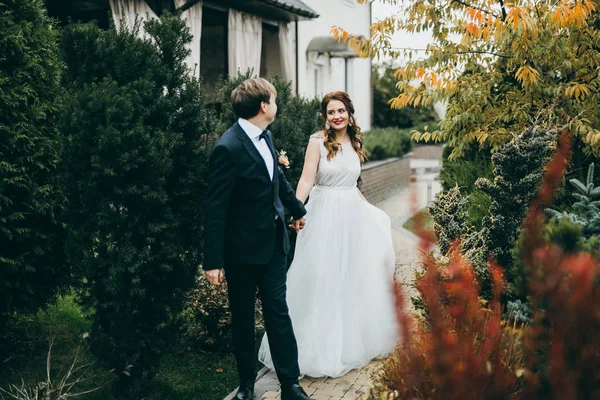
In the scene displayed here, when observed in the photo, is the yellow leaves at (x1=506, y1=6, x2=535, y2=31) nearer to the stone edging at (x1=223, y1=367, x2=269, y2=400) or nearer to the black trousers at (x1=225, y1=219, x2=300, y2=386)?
the black trousers at (x1=225, y1=219, x2=300, y2=386)

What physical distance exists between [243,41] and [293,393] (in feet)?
27.7

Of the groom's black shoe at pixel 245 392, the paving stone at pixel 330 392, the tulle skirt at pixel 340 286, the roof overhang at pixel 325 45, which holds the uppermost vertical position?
the roof overhang at pixel 325 45

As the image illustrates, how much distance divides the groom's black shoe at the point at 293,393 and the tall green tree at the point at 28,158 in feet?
5.86

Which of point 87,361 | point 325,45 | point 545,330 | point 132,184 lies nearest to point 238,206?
point 132,184

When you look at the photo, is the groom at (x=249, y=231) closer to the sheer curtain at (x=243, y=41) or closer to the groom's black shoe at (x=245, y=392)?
the groom's black shoe at (x=245, y=392)

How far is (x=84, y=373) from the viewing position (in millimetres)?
4449

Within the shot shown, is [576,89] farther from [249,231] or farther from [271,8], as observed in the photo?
[271,8]

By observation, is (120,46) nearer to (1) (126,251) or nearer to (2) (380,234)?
(1) (126,251)

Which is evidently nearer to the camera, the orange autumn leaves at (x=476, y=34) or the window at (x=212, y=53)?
the orange autumn leaves at (x=476, y=34)

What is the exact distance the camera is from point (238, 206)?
3.76 metres

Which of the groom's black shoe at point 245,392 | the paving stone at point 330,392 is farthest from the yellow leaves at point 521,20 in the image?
the groom's black shoe at point 245,392

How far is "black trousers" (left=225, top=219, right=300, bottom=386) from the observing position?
3879 millimetres

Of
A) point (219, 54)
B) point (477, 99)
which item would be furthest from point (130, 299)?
point (219, 54)

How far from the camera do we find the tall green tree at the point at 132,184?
11.0 ft
